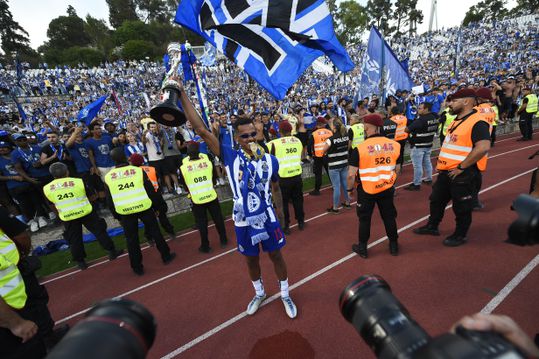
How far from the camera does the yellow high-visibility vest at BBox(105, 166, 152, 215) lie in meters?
4.50

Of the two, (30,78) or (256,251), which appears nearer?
(256,251)

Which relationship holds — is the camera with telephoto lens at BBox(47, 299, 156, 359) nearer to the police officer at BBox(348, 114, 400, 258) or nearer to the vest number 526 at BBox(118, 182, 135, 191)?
the police officer at BBox(348, 114, 400, 258)

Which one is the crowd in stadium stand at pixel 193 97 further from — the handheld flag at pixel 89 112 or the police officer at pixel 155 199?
the police officer at pixel 155 199

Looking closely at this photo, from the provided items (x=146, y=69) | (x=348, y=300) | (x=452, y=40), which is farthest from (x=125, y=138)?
(x=452, y=40)

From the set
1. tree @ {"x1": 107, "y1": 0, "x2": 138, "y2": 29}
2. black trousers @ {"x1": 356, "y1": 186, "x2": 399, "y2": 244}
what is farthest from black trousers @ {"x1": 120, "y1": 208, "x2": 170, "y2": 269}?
tree @ {"x1": 107, "y1": 0, "x2": 138, "y2": 29}

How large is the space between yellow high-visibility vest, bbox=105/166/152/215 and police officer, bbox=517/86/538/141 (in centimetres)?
1402

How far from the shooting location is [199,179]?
514 centimetres

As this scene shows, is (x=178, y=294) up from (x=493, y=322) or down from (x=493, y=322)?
down

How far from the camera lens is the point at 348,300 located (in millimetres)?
1251

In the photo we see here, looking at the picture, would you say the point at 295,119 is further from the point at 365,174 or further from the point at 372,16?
the point at 372,16

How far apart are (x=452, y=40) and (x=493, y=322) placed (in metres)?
57.1

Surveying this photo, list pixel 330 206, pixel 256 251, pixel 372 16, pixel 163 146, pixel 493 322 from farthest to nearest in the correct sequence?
pixel 372 16
pixel 163 146
pixel 330 206
pixel 256 251
pixel 493 322

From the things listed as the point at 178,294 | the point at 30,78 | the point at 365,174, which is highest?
the point at 30,78

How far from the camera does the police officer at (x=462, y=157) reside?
3.78 metres
